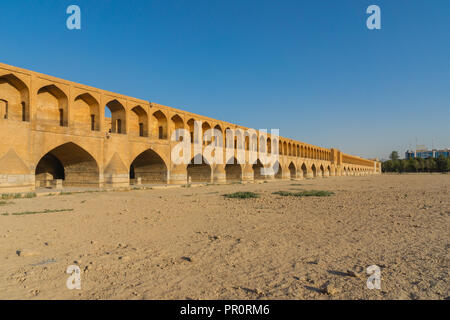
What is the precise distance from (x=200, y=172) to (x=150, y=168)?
6086 mm

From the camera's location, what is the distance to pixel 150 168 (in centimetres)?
2395

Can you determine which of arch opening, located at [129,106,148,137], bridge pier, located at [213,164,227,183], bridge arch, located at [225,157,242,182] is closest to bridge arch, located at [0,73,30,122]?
arch opening, located at [129,106,148,137]

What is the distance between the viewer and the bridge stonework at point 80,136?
14.5 metres

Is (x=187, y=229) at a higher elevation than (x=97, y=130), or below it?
below

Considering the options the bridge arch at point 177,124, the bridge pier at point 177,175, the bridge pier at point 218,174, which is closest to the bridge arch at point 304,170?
the bridge pier at point 218,174

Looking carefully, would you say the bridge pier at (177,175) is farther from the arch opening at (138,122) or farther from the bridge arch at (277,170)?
the bridge arch at (277,170)

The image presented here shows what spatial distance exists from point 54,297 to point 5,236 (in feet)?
11.1

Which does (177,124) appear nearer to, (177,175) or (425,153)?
(177,175)

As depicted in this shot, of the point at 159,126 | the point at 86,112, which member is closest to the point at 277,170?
the point at 159,126
